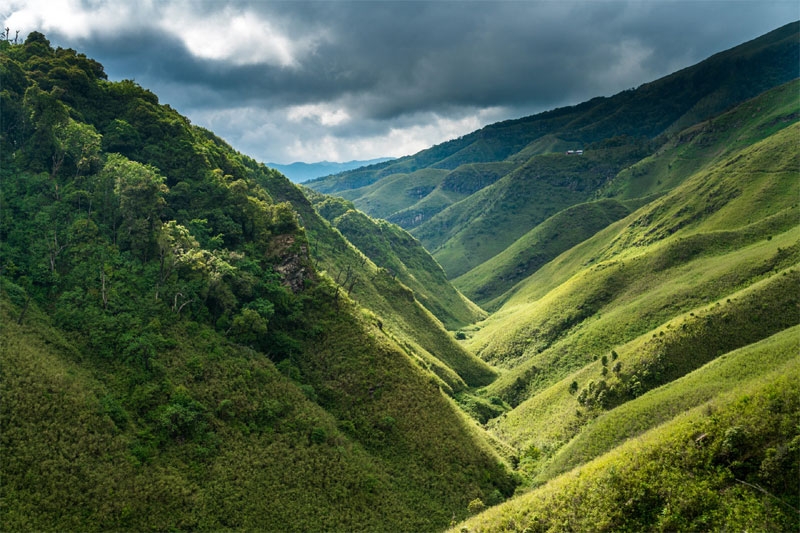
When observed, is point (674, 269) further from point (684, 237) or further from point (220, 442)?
point (220, 442)

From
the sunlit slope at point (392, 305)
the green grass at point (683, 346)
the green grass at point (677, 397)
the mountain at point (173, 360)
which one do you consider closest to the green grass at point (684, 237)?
the green grass at point (683, 346)

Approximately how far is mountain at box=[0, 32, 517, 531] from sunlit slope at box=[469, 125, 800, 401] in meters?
46.1

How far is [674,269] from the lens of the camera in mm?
96812

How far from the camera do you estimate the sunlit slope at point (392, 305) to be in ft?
323

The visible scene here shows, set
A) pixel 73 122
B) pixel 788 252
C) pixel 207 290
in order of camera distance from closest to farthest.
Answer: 1. pixel 207 290
2. pixel 73 122
3. pixel 788 252

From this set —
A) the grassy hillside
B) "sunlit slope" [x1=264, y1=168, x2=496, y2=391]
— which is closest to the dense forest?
"sunlit slope" [x1=264, y1=168, x2=496, y2=391]

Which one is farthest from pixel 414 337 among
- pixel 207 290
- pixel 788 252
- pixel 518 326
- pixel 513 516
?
pixel 788 252

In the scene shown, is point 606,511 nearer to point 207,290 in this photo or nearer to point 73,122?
point 207,290

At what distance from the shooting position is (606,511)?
31219 millimetres

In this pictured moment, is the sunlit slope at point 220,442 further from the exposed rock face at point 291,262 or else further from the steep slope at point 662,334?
the steep slope at point 662,334

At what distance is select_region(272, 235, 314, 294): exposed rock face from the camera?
70.1 metres

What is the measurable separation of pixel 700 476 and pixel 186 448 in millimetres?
48602

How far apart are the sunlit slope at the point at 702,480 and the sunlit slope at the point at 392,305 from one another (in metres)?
51.3

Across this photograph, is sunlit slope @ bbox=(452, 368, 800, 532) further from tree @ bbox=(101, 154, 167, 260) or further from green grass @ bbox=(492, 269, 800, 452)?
tree @ bbox=(101, 154, 167, 260)
